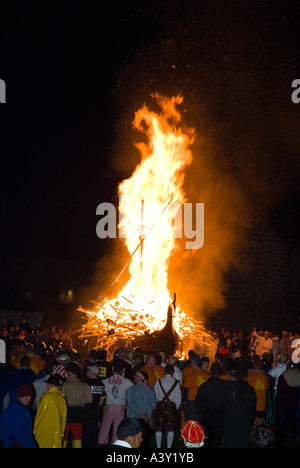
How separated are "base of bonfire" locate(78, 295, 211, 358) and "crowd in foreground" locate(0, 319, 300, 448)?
4.40 metres

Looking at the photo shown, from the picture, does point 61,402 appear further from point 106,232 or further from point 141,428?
point 106,232

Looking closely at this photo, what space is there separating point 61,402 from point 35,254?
37.9 m

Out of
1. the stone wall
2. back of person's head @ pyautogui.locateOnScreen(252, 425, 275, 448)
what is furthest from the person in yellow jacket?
the stone wall

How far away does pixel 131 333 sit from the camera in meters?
20.0

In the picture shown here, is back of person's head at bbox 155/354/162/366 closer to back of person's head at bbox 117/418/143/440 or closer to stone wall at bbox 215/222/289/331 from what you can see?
back of person's head at bbox 117/418/143/440

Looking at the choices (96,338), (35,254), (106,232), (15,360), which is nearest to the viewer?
(15,360)

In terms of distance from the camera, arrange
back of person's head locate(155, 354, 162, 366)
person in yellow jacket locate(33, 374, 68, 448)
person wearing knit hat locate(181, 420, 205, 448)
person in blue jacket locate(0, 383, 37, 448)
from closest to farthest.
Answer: person wearing knit hat locate(181, 420, 205, 448) < person in blue jacket locate(0, 383, 37, 448) < person in yellow jacket locate(33, 374, 68, 448) < back of person's head locate(155, 354, 162, 366)

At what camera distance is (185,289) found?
129 ft

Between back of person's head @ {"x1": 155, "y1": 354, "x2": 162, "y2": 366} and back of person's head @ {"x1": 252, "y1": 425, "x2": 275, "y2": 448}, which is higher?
back of person's head @ {"x1": 252, "y1": 425, "x2": 275, "y2": 448}

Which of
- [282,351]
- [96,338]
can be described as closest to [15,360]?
[96,338]

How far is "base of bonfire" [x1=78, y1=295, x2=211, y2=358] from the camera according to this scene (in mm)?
19672

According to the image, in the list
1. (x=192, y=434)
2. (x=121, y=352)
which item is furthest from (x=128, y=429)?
(x=121, y=352)

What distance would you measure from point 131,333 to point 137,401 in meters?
8.62

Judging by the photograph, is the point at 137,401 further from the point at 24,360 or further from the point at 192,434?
the point at 192,434
